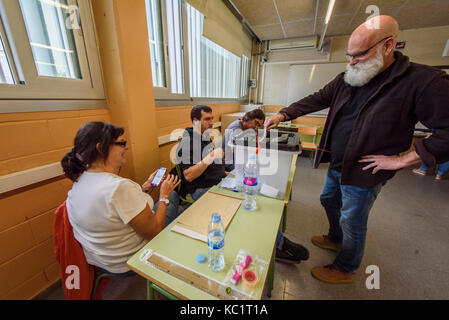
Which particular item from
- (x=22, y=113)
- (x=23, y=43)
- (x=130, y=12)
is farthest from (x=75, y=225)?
(x=130, y=12)

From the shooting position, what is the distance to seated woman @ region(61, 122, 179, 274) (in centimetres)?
74

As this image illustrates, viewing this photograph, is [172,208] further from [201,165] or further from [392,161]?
[392,161]

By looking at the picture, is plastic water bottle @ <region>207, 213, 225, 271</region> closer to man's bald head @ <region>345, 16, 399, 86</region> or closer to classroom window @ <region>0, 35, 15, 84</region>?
man's bald head @ <region>345, 16, 399, 86</region>

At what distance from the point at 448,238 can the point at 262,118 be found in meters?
2.27

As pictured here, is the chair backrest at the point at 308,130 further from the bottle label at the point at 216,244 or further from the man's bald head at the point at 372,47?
the bottle label at the point at 216,244

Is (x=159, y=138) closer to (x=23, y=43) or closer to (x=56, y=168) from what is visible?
(x=56, y=168)

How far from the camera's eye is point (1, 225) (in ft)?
3.18

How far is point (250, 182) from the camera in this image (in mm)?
958

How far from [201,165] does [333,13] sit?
354cm

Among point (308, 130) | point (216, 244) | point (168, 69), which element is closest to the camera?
point (216, 244)

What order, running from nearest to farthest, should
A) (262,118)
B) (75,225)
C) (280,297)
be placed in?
(75,225), (280,297), (262,118)

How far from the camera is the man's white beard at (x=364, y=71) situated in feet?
3.07

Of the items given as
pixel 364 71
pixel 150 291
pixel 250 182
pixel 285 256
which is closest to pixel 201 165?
pixel 250 182

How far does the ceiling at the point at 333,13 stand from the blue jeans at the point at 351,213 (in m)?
2.80
